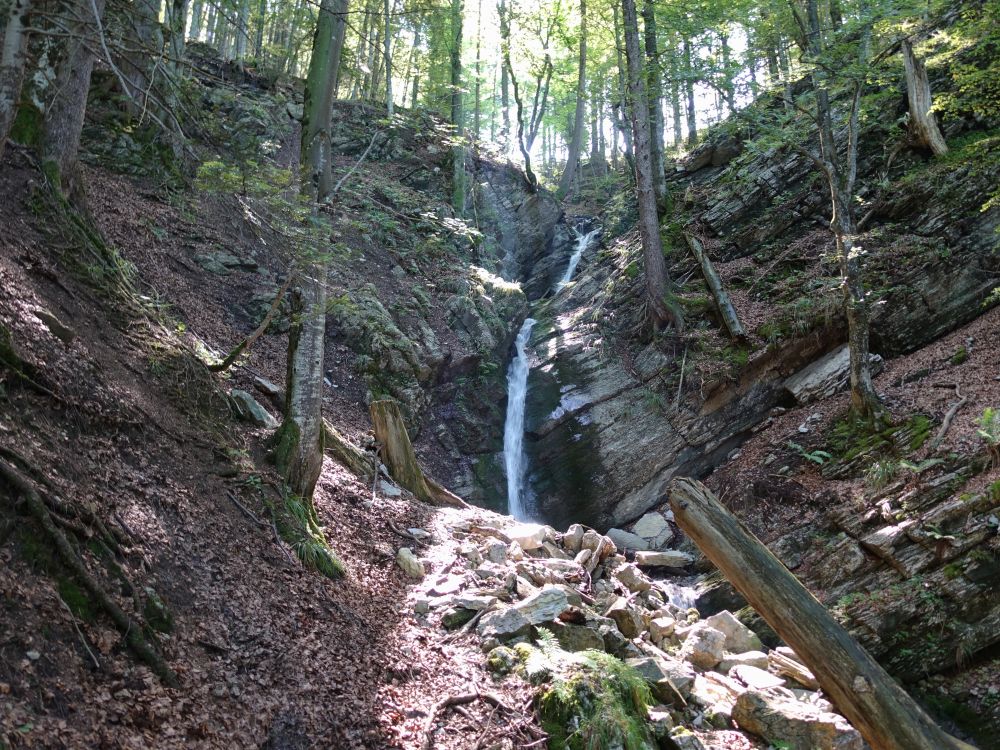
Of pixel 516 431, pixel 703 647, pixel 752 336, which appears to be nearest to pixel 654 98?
pixel 752 336

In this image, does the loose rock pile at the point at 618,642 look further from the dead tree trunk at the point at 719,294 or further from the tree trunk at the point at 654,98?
the tree trunk at the point at 654,98

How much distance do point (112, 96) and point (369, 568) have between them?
38.6ft

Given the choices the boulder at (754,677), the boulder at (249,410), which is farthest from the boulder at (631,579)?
the boulder at (249,410)

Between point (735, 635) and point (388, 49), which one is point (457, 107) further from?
point (735, 635)

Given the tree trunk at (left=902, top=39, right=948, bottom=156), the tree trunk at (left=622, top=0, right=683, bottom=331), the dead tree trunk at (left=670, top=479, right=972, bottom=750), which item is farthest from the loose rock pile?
the tree trunk at (left=902, top=39, right=948, bottom=156)

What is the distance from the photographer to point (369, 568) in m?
7.36

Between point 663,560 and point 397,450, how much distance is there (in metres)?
5.19

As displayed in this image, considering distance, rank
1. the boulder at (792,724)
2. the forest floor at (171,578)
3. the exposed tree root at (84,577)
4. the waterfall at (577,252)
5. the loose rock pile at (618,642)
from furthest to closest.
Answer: the waterfall at (577,252), the boulder at (792,724), the loose rock pile at (618,642), the exposed tree root at (84,577), the forest floor at (171,578)

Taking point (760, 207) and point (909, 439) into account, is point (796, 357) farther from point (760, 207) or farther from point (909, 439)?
point (760, 207)

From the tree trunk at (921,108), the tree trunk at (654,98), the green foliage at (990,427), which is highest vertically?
the tree trunk at (654,98)

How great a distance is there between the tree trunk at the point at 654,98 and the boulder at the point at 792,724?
12.4 metres

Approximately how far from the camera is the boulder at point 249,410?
790cm

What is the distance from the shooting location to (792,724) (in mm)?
6211

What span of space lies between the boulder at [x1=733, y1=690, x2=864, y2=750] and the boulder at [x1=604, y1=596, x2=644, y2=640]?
1448mm
